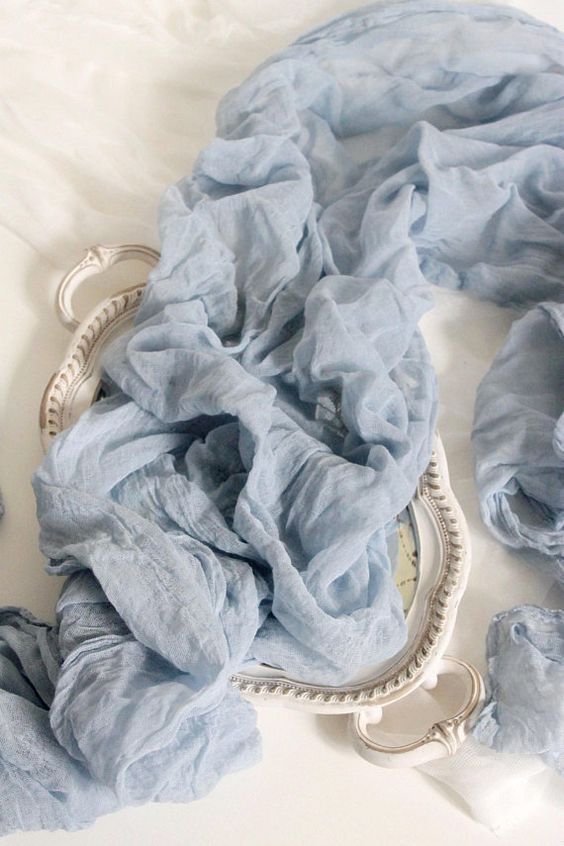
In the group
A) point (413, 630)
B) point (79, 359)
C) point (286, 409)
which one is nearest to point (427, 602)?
point (413, 630)

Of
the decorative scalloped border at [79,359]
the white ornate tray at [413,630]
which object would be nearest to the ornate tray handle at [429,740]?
the white ornate tray at [413,630]

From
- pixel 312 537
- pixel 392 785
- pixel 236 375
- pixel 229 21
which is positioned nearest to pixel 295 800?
pixel 392 785

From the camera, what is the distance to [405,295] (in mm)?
700

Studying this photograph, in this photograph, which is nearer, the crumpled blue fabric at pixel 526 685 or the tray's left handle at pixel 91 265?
the crumpled blue fabric at pixel 526 685

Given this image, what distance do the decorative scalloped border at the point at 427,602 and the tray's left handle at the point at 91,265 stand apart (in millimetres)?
34

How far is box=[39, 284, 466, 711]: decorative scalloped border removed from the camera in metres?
0.61

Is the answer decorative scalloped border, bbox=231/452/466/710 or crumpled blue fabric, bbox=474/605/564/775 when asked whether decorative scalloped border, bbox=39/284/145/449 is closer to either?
decorative scalloped border, bbox=231/452/466/710

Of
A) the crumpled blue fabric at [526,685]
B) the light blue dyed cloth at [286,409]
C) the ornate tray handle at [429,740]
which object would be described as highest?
the light blue dyed cloth at [286,409]

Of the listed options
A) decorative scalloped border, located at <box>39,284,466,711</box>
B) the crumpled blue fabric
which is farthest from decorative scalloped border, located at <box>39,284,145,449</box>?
the crumpled blue fabric

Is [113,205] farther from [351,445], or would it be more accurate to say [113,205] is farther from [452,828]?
[452,828]

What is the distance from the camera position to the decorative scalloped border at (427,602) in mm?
613

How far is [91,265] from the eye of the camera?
2.48 ft

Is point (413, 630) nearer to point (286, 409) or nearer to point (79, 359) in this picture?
point (286, 409)

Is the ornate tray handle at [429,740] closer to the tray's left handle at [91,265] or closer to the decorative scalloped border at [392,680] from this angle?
the decorative scalloped border at [392,680]
